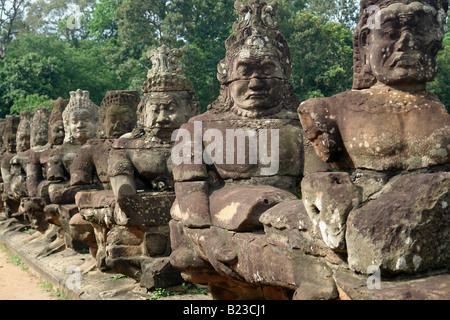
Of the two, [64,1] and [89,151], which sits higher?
[64,1]

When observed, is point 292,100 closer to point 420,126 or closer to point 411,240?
point 420,126

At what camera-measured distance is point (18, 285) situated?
866 centimetres

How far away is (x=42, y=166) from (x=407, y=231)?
26.8ft

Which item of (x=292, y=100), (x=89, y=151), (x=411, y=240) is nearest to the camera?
(x=411, y=240)

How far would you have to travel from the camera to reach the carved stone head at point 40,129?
34.8 feet

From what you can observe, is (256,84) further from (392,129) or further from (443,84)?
(443,84)

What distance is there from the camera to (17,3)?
2805cm

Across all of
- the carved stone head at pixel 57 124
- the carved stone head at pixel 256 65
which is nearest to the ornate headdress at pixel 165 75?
the carved stone head at pixel 256 65

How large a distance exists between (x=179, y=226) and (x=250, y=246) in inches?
44.8

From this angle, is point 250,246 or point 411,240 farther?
point 250,246

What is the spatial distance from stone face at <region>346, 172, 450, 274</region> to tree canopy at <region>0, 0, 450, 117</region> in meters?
9.82

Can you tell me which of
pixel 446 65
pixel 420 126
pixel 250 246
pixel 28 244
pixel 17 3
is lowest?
pixel 28 244

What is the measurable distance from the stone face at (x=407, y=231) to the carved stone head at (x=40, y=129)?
27.7 feet

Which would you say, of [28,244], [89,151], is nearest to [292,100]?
[89,151]
